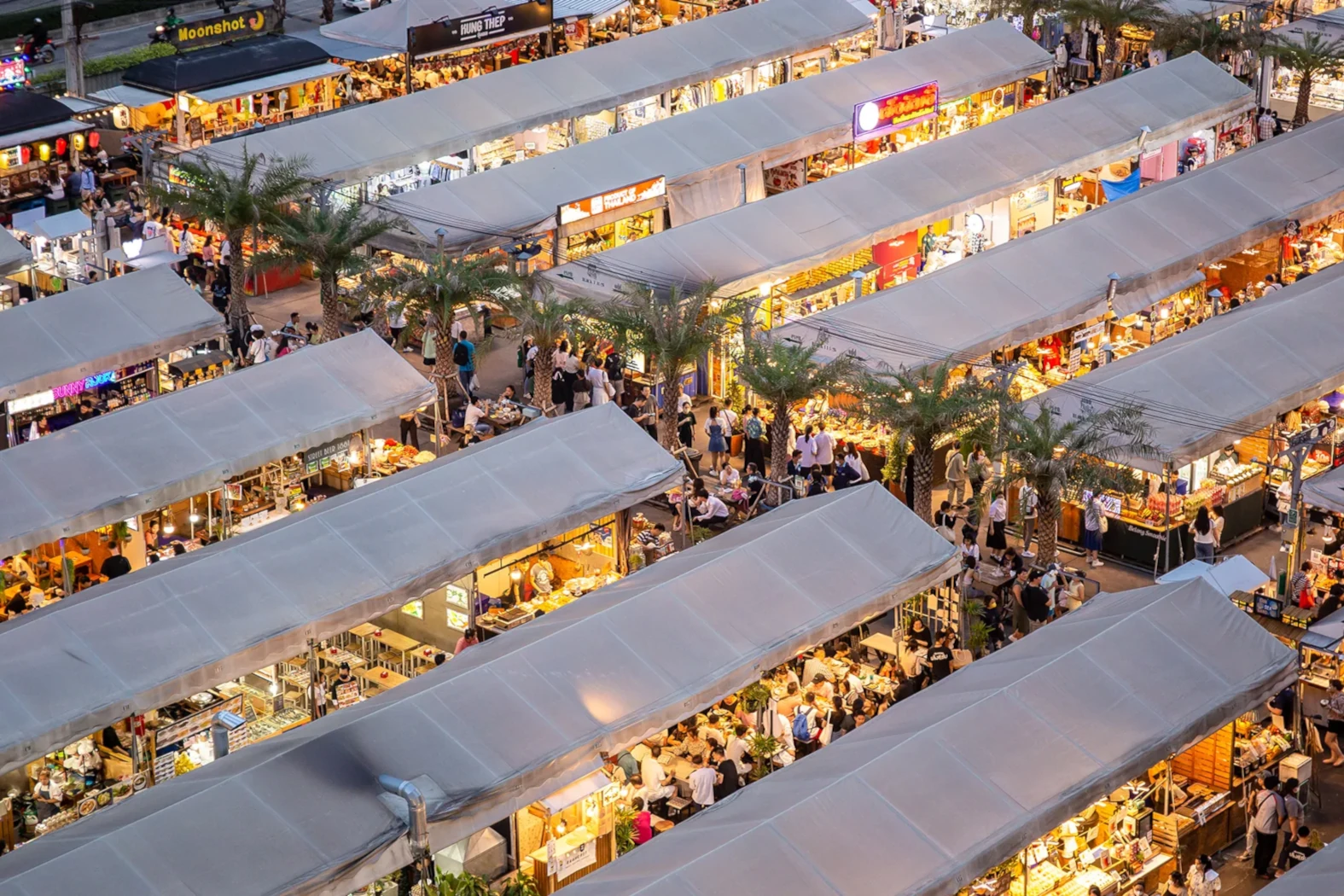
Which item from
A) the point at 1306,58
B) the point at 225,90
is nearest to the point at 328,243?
the point at 225,90

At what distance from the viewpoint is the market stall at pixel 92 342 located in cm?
3703

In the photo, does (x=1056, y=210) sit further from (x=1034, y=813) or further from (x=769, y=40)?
(x=1034, y=813)

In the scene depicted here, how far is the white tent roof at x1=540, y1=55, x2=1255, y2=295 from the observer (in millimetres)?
40875

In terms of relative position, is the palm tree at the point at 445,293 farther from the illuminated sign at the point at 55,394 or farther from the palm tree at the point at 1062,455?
the palm tree at the point at 1062,455

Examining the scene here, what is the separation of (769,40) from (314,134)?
13776mm

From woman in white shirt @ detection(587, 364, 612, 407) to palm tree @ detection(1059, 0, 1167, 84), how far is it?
21.6 m

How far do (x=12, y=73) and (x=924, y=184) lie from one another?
24106 millimetres

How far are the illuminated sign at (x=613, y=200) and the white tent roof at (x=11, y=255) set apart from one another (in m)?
10.7

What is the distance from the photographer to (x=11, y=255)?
136 ft

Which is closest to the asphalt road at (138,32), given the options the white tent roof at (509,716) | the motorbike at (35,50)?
the motorbike at (35,50)

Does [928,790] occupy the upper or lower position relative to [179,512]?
upper

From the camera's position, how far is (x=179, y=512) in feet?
A: 113

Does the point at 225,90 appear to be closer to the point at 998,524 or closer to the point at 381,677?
the point at 381,677

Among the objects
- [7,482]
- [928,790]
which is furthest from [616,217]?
[928,790]
